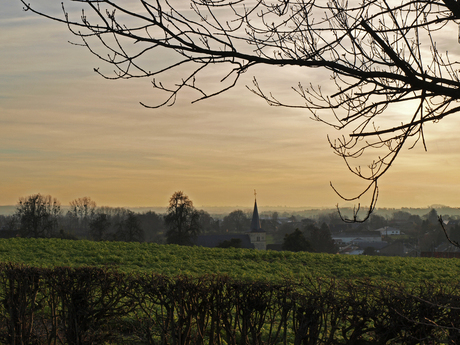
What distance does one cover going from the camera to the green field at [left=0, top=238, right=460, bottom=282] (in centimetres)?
1363

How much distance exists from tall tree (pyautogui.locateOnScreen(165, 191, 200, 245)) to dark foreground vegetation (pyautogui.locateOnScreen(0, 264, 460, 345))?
29.5 metres

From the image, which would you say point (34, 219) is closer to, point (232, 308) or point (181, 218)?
point (181, 218)

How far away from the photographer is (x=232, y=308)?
4473 millimetres

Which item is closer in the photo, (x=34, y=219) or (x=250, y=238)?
(x=34, y=219)

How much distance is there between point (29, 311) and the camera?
592 cm

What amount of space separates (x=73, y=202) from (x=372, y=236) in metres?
55.3

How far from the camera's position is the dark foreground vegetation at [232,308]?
3883 millimetres

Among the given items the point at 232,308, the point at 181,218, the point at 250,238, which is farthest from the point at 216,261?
the point at 250,238

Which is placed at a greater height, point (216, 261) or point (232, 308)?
point (232, 308)

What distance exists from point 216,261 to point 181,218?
21.2m

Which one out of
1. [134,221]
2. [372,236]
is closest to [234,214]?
[372,236]

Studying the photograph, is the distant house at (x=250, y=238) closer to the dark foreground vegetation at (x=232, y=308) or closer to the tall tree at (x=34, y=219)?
the tall tree at (x=34, y=219)

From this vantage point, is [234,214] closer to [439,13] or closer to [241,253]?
[241,253]

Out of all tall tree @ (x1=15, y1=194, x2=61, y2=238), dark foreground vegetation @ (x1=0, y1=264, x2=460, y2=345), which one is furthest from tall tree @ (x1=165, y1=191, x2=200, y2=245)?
dark foreground vegetation @ (x1=0, y1=264, x2=460, y2=345)
